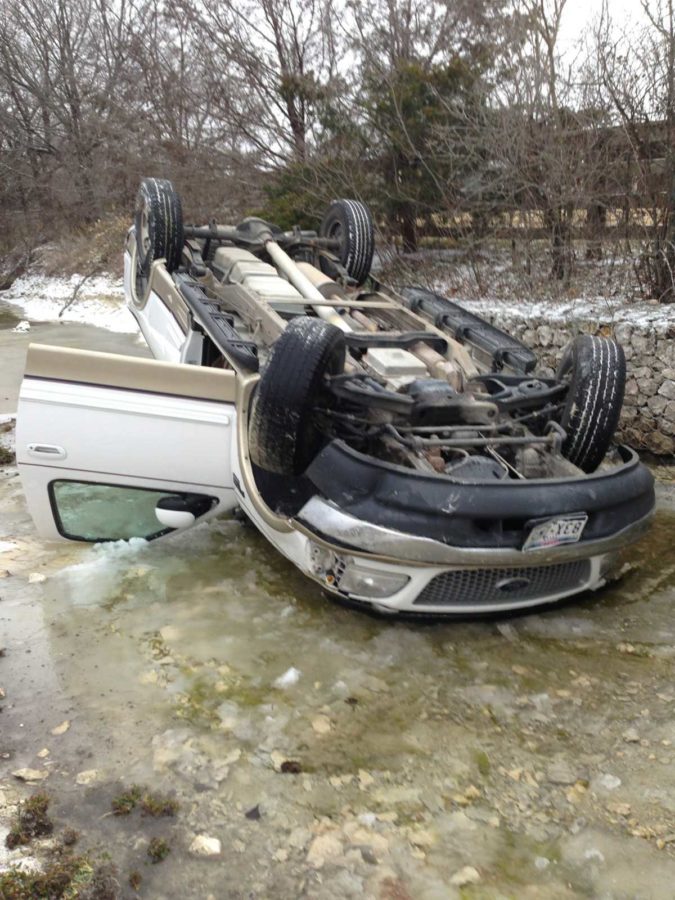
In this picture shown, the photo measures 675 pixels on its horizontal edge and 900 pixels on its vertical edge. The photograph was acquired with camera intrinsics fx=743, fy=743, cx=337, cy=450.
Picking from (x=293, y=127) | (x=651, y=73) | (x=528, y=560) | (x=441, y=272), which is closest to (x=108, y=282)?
(x=293, y=127)

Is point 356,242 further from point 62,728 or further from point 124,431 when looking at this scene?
point 62,728

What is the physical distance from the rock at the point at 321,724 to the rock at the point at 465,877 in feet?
2.45

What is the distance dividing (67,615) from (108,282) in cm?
1400

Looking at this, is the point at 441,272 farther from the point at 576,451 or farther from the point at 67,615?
the point at 67,615

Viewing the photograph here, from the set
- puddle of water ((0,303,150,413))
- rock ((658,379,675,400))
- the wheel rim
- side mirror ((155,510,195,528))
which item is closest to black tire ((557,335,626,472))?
side mirror ((155,510,195,528))

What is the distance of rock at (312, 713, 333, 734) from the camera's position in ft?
9.07

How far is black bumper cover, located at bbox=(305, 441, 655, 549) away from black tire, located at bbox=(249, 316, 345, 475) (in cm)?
16

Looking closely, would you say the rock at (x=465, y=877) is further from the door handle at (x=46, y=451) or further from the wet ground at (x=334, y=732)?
the door handle at (x=46, y=451)

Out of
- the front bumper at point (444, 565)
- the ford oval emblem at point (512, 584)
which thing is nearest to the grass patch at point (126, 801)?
the front bumper at point (444, 565)

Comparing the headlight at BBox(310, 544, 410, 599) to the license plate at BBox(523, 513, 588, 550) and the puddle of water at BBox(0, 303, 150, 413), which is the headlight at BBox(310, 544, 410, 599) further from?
the puddle of water at BBox(0, 303, 150, 413)

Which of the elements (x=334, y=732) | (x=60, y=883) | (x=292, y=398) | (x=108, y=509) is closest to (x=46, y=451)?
(x=108, y=509)

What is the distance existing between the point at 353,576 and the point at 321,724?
0.65 m

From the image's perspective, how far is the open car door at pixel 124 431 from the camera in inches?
136

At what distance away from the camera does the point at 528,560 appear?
307 centimetres
